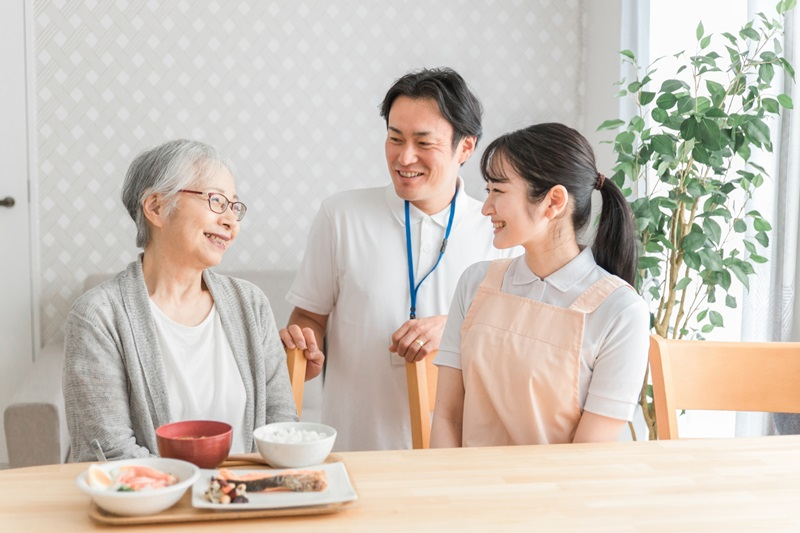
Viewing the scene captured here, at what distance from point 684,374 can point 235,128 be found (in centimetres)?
242

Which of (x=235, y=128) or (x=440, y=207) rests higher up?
(x=235, y=128)

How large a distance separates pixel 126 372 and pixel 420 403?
617mm

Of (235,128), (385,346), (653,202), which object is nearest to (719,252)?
(653,202)

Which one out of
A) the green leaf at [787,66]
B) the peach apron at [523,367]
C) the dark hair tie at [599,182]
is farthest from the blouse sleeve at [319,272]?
the green leaf at [787,66]

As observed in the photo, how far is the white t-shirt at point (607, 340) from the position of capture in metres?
1.63

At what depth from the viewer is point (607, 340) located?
165 cm

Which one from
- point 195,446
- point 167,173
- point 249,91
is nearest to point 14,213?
point 249,91

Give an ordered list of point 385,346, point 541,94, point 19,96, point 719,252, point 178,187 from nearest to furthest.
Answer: point 178,187 → point 385,346 → point 719,252 → point 19,96 → point 541,94

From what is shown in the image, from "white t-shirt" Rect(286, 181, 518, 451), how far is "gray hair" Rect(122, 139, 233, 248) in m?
0.57

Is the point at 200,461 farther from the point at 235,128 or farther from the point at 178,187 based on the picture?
the point at 235,128

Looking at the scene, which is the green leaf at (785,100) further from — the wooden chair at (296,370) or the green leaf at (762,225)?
the wooden chair at (296,370)

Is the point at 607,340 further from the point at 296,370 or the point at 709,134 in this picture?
the point at 709,134

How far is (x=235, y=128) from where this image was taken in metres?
3.69

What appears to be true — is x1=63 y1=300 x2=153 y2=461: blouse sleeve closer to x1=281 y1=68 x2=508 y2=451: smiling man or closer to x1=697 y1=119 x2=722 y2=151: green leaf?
x1=281 y1=68 x2=508 y2=451: smiling man
